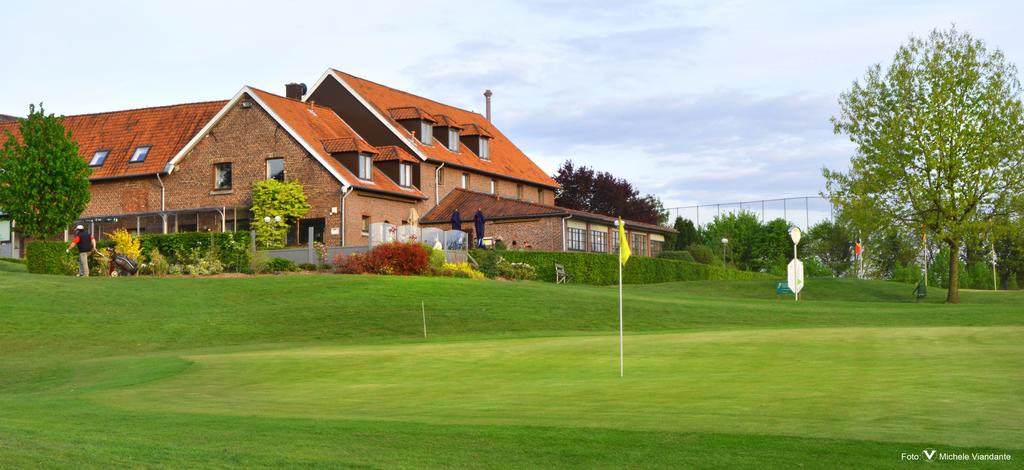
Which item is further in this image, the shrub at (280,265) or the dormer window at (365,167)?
the dormer window at (365,167)

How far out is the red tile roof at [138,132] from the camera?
58.9 meters

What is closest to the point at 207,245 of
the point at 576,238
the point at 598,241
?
the point at 576,238

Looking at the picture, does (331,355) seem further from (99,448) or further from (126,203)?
(126,203)

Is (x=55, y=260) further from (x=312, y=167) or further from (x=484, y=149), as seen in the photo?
(x=484, y=149)

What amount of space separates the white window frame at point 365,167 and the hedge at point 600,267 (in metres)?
9.38

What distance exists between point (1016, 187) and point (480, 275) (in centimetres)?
2241

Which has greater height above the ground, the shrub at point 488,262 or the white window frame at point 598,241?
the white window frame at point 598,241

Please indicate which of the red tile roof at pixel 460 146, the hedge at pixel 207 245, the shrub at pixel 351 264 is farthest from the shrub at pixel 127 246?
the red tile roof at pixel 460 146

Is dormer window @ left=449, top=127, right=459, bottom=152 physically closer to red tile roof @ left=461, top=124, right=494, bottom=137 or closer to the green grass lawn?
red tile roof @ left=461, top=124, right=494, bottom=137

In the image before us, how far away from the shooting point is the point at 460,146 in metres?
66.4

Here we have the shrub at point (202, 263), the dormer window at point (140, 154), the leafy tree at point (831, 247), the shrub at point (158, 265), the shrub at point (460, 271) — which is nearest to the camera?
the shrub at point (158, 265)

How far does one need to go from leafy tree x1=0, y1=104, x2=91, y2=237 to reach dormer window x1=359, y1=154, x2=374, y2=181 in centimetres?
1331

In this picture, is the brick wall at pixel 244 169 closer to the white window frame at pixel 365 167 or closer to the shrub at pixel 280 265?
the white window frame at pixel 365 167

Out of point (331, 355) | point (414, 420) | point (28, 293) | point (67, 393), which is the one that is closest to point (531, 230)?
point (28, 293)
